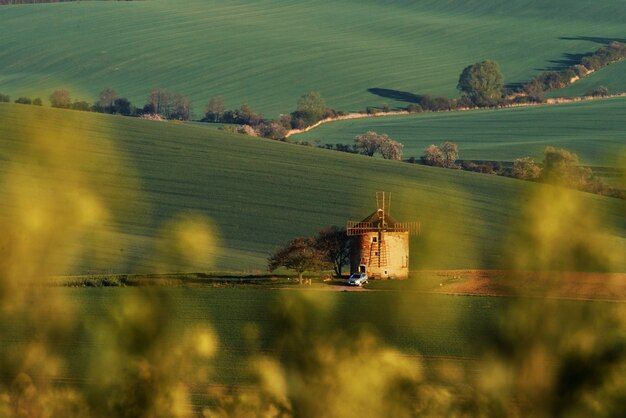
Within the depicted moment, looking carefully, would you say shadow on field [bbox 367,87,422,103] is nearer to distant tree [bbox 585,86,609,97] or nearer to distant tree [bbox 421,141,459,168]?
distant tree [bbox 585,86,609,97]

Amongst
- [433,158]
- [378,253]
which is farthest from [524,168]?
[378,253]

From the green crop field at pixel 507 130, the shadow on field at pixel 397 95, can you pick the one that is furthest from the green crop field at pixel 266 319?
the shadow on field at pixel 397 95

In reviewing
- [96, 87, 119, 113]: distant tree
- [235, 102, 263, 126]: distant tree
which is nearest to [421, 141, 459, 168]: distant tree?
[235, 102, 263, 126]: distant tree

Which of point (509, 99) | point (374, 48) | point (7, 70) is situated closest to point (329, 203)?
point (509, 99)

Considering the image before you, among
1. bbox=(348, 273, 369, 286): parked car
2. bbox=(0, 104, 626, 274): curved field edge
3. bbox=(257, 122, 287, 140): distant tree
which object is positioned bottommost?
bbox=(348, 273, 369, 286): parked car

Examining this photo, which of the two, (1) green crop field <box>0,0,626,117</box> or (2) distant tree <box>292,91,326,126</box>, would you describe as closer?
(2) distant tree <box>292,91,326,126</box>

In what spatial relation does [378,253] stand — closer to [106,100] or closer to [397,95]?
[106,100]

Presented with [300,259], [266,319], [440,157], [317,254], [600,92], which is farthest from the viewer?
[600,92]
